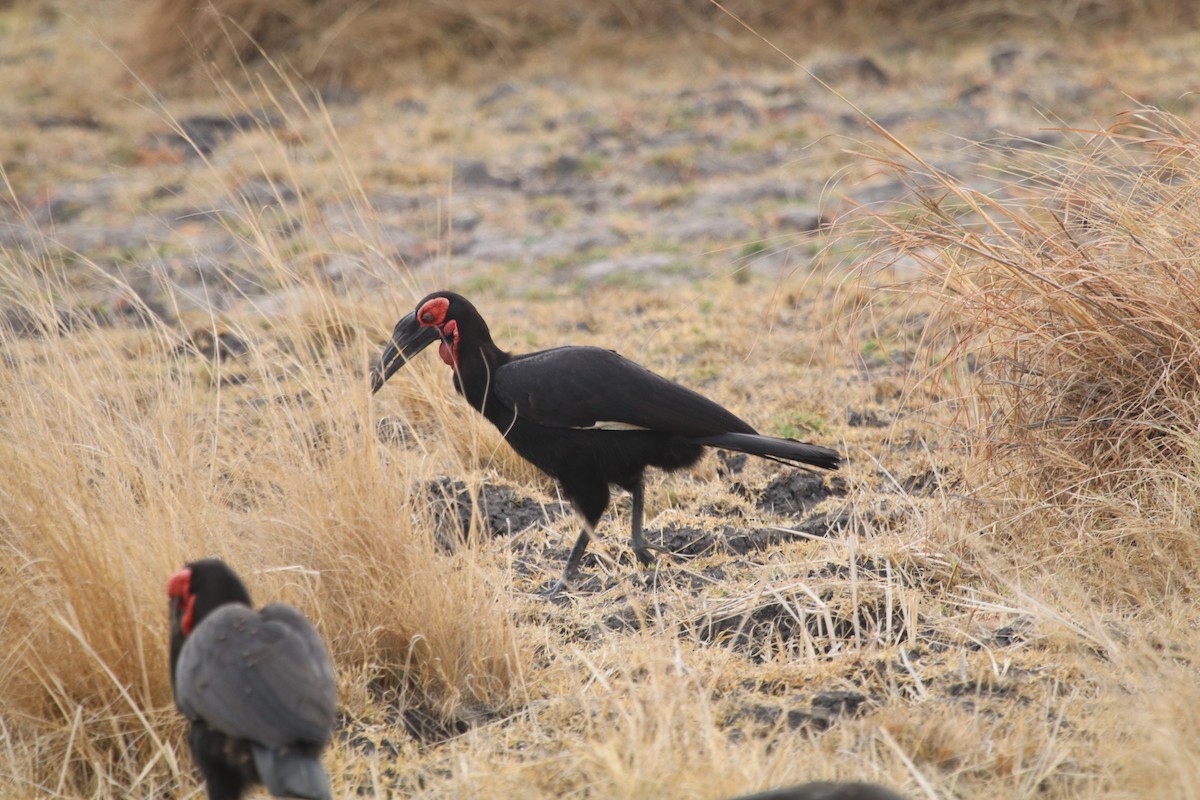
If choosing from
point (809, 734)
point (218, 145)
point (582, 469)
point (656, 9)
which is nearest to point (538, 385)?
point (582, 469)

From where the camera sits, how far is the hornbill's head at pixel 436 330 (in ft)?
13.1

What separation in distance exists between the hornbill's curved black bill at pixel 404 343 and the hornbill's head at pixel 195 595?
153 centimetres

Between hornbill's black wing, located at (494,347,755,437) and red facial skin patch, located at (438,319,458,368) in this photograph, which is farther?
red facial skin patch, located at (438,319,458,368)

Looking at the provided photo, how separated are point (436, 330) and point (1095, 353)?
2.02 metres

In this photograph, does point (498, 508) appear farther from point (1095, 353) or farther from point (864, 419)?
point (1095, 353)

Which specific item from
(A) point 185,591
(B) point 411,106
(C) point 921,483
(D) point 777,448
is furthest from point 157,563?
(B) point 411,106

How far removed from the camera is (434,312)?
157 inches

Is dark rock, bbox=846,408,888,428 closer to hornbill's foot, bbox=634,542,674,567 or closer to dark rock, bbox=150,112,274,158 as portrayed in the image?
hornbill's foot, bbox=634,542,674,567

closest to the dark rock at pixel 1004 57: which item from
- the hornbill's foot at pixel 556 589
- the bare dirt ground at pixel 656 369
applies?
the bare dirt ground at pixel 656 369

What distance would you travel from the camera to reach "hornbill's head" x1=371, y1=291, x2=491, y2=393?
3980 mm

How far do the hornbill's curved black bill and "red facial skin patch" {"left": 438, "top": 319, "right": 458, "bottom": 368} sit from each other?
0.12 ft

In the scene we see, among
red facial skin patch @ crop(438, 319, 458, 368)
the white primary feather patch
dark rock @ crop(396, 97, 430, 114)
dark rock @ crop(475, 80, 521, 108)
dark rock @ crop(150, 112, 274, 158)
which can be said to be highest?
dark rock @ crop(475, 80, 521, 108)

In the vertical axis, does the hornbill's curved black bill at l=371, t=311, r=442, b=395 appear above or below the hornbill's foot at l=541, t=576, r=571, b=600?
above

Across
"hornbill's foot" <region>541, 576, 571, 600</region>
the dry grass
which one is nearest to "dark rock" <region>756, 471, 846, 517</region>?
"hornbill's foot" <region>541, 576, 571, 600</region>
